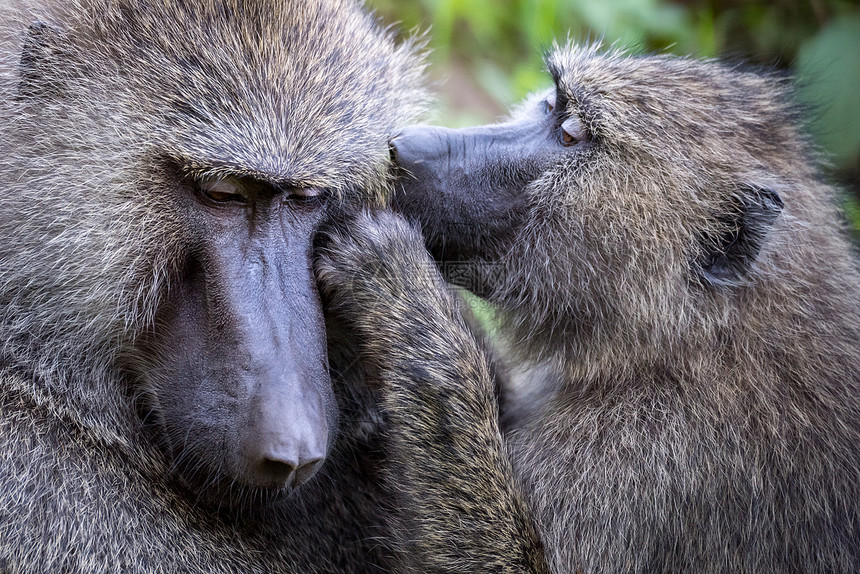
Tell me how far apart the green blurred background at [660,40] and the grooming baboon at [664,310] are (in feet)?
1.85

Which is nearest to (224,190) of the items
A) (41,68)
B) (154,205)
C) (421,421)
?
(154,205)

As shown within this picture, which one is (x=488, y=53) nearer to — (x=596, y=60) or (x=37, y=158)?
(x=596, y=60)

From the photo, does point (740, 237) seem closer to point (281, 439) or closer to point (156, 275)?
point (281, 439)

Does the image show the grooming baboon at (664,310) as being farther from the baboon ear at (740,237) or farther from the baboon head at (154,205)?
the baboon head at (154,205)

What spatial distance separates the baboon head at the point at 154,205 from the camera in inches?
96.7

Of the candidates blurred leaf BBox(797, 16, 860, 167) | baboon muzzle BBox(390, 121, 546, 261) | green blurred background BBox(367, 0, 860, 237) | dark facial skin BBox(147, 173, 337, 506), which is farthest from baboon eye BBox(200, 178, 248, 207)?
blurred leaf BBox(797, 16, 860, 167)

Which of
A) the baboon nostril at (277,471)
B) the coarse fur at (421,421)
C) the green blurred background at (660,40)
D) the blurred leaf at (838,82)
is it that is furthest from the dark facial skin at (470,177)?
the blurred leaf at (838,82)

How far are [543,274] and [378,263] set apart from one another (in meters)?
0.59

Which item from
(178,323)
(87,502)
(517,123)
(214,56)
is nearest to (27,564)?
(87,502)

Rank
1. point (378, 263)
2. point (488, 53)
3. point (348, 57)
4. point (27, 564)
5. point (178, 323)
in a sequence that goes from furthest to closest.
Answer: point (488, 53) → point (348, 57) → point (378, 263) → point (178, 323) → point (27, 564)

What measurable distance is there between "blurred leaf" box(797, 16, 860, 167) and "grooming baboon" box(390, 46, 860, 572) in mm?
995

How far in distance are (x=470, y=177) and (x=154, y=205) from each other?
0.95 metres

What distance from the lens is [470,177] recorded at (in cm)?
287

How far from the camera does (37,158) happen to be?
254 cm
